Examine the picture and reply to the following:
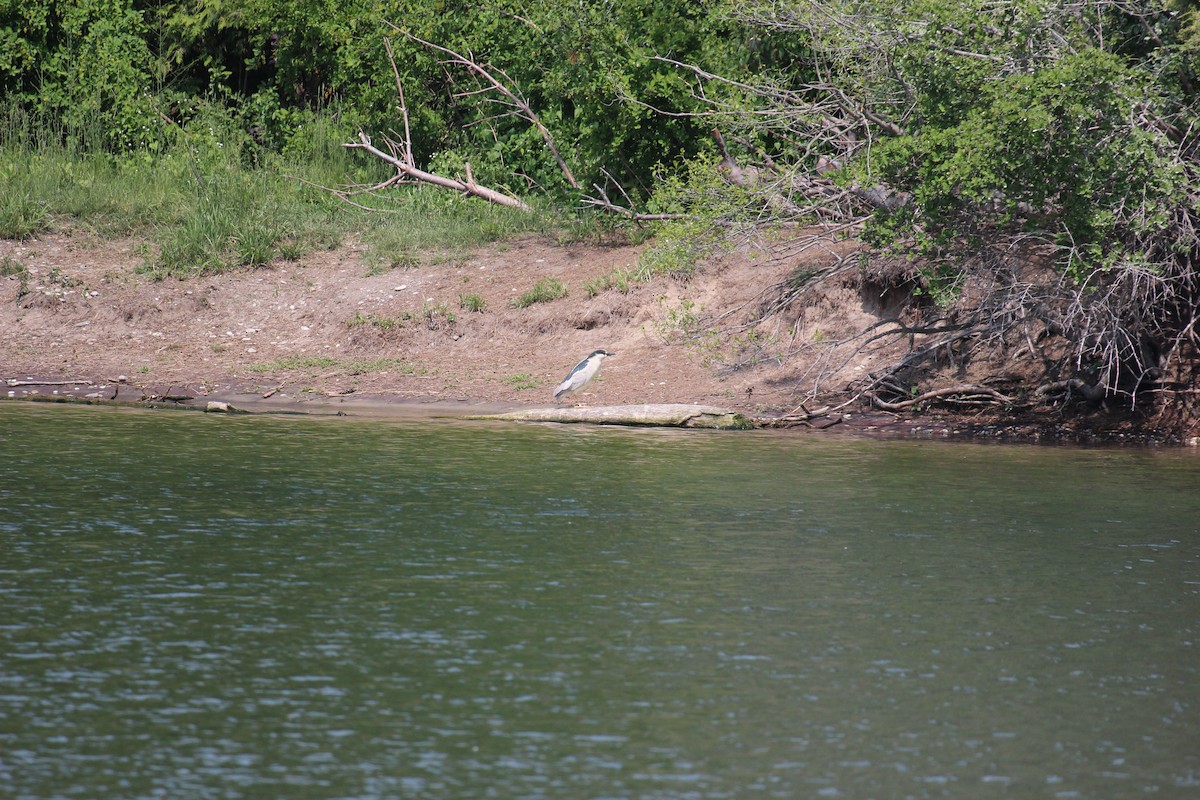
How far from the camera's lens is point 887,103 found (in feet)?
44.6

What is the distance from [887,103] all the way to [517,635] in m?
8.71

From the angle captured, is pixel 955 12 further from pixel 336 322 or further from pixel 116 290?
pixel 116 290

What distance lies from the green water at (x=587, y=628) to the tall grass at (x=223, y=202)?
762cm

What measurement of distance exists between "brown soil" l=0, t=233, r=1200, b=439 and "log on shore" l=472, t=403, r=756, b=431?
0.83 m

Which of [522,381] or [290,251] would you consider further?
[290,251]

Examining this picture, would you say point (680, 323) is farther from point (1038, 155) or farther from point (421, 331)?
point (1038, 155)

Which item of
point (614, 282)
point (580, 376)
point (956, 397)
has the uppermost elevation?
point (614, 282)

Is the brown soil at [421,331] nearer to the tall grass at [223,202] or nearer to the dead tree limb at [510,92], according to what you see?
the tall grass at [223,202]

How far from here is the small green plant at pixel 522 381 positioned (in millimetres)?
15695

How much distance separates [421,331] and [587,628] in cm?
1079

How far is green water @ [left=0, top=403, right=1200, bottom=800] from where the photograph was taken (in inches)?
200

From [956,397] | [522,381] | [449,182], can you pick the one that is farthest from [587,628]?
[449,182]

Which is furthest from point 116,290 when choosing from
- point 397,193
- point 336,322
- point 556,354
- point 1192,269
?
point 1192,269

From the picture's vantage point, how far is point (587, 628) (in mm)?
6777
